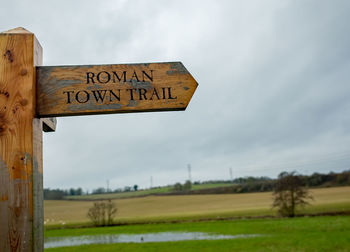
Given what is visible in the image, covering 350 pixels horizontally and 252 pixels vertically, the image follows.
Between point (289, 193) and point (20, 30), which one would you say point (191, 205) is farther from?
point (20, 30)

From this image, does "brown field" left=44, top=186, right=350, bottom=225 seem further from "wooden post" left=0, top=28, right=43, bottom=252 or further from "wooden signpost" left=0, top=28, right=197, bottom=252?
"wooden post" left=0, top=28, right=43, bottom=252

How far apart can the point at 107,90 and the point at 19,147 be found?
27.4 inches

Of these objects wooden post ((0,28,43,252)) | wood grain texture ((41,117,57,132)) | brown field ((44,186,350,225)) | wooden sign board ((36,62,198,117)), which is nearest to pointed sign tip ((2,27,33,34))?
wooden post ((0,28,43,252))

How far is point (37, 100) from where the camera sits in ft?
7.60

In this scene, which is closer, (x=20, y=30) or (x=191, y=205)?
(x=20, y=30)

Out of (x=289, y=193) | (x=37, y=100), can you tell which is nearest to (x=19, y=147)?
(x=37, y=100)

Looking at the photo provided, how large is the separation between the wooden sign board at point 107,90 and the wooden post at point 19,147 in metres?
0.11

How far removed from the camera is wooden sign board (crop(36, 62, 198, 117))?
92.0 inches

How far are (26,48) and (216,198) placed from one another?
7542 centimetres

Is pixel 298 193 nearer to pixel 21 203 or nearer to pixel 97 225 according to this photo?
pixel 97 225

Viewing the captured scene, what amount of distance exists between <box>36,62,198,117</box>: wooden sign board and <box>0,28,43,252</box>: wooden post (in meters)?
0.11

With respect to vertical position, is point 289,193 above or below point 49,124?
below

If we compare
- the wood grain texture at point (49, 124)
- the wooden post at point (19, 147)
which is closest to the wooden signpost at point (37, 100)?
the wooden post at point (19, 147)

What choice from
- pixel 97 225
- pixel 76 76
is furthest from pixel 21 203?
pixel 97 225
